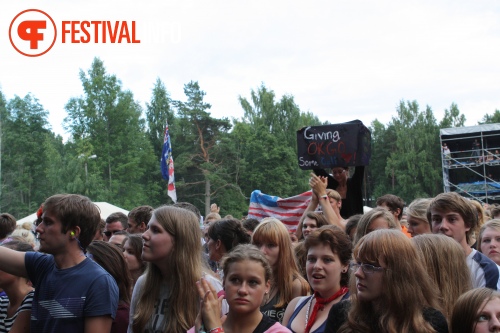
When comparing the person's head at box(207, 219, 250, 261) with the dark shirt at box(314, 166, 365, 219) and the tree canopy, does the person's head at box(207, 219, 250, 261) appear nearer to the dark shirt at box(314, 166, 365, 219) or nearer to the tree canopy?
the dark shirt at box(314, 166, 365, 219)

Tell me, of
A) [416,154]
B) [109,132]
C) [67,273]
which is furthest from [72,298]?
[416,154]

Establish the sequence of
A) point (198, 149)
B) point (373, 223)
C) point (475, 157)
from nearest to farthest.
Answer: point (373, 223), point (475, 157), point (198, 149)

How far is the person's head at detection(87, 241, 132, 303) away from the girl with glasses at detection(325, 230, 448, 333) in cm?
180

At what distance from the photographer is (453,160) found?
30250 millimetres

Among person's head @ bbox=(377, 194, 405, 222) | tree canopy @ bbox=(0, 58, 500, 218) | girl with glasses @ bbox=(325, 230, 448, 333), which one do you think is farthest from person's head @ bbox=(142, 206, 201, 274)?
tree canopy @ bbox=(0, 58, 500, 218)

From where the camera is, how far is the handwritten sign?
676cm

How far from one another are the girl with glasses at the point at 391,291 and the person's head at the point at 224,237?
2207mm

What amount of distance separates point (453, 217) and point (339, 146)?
2444 mm

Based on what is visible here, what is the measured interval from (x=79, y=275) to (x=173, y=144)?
169 ft

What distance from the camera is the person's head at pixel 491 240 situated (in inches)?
203

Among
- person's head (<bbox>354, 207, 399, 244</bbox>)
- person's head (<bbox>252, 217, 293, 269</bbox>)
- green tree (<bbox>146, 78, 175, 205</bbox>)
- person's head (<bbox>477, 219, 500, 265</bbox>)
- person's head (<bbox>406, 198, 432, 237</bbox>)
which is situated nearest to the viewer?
person's head (<bbox>354, 207, 399, 244</bbox>)

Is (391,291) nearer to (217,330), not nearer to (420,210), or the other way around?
(217,330)

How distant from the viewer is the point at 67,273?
11.3 feet

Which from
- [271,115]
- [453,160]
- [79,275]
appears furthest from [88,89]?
[79,275]
